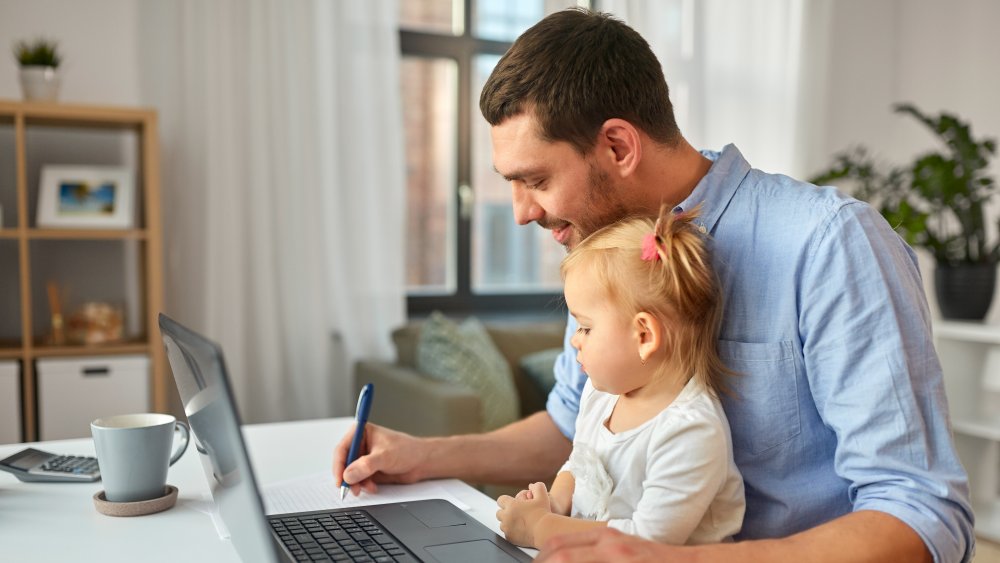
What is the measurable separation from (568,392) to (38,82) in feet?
7.53

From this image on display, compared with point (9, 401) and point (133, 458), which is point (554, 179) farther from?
point (9, 401)

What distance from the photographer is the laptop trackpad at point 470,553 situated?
3.32 feet

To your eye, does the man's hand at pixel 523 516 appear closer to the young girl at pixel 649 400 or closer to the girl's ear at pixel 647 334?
the young girl at pixel 649 400

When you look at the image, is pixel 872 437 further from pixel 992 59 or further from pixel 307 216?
pixel 992 59

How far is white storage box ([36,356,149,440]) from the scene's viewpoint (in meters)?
2.96

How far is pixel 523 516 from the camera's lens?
42.4 inches

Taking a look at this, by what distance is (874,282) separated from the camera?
40.6 inches

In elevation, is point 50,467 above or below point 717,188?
below

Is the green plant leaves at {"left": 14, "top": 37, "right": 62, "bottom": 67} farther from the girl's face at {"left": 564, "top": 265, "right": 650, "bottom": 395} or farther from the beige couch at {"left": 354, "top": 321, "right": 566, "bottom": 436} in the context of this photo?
the girl's face at {"left": 564, "top": 265, "right": 650, "bottom": 395}

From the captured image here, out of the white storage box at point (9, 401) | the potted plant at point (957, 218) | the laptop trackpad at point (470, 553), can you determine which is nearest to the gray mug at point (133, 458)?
the laptop trackpad at point (470, 553)

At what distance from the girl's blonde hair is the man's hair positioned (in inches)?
7.1

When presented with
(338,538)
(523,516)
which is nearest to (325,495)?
(338,538)

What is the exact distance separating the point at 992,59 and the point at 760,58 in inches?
39.4

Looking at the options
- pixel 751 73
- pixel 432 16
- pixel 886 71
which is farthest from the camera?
pixel 886 71
